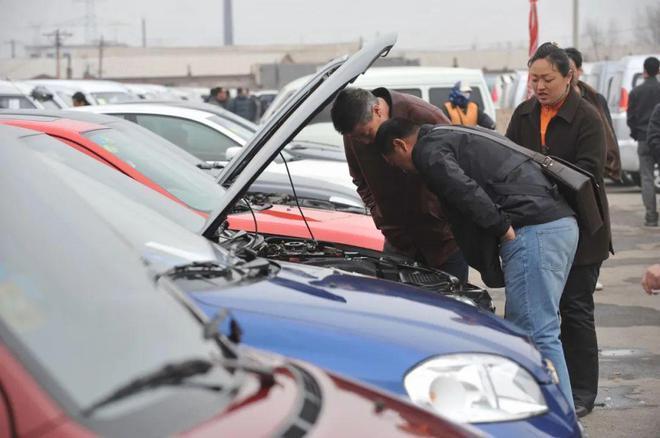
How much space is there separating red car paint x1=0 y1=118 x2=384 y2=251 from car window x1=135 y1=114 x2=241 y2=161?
4.50m

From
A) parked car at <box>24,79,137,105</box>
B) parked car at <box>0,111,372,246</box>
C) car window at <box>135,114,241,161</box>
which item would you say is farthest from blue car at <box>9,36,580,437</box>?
parked car at <box>24,79,137,105</box>

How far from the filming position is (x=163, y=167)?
7094 millimetres

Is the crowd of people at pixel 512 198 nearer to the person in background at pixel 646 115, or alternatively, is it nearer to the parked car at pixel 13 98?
the person in background at pixel 646 115

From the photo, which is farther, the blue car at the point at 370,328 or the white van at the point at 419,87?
the white van at the point at 419,87

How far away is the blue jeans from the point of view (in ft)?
18.5

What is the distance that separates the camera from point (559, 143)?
6.28 meters

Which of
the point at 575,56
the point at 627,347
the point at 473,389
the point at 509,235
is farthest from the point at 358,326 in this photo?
the point at 575,56

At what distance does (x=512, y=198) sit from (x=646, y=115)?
8862 millimetres

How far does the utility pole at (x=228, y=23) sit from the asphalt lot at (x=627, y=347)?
155160 mm

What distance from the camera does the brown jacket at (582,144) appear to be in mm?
6098

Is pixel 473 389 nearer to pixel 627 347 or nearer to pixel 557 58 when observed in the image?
pixel 557 58

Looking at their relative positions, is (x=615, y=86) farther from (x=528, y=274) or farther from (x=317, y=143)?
(x=528, y=274)

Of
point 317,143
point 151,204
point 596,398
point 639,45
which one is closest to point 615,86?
point 317,143

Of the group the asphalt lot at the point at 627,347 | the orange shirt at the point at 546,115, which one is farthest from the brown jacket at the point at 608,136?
the asphalt lot at the point at 627,347
